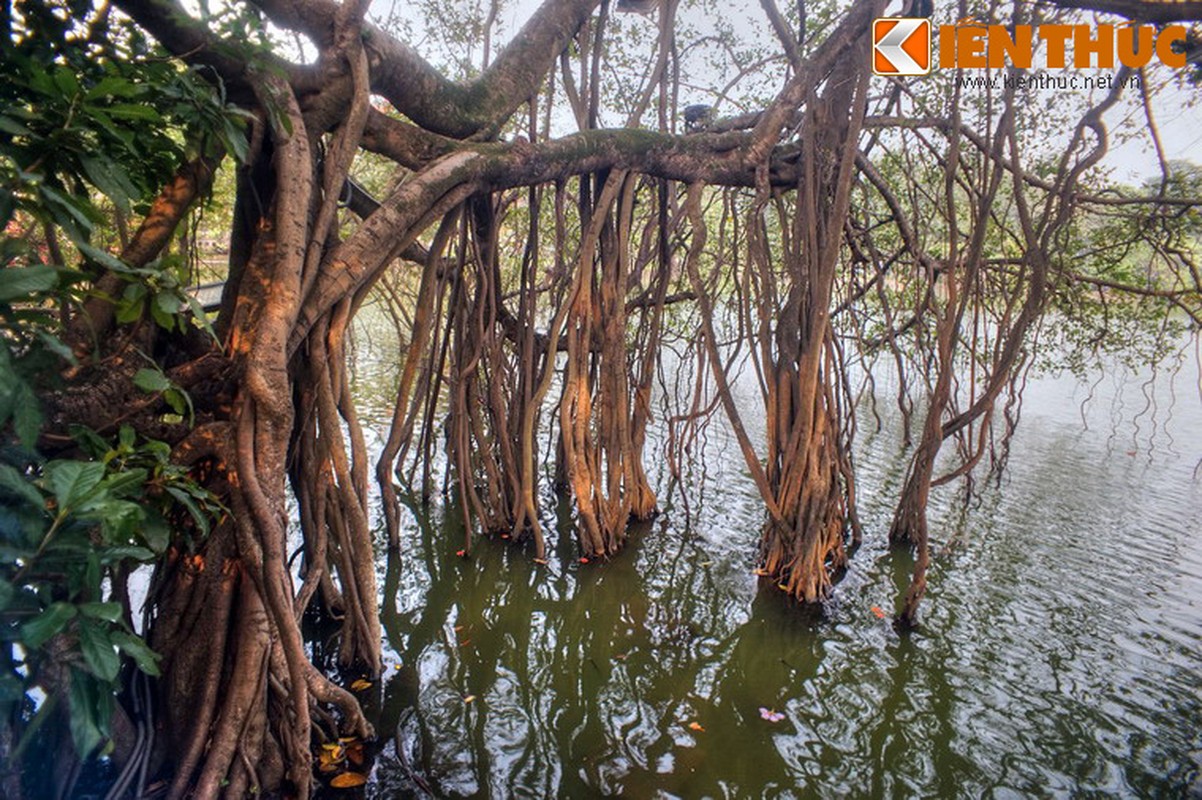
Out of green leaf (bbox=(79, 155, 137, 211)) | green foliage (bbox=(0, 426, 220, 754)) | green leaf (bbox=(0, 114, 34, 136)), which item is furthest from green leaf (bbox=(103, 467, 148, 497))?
green leaf (bbox=(0, 114, 34, 136))

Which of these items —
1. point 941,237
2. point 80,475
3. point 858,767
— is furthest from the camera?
point 941,237

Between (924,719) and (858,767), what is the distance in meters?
0.56

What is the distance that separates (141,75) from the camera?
1.55m

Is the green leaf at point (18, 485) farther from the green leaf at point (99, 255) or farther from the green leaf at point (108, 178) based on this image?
the green leaf at point (108, 178)

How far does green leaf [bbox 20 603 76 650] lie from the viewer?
3.76ft

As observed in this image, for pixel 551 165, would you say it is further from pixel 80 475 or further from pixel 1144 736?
pixel 1144 736

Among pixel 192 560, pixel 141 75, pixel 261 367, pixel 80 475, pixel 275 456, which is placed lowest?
pixel 192 560

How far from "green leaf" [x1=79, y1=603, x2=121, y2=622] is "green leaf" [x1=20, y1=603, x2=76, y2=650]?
1.0 inches

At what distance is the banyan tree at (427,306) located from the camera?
1945 mm

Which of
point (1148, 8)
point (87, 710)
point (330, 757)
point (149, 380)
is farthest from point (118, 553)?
point (1148, 8)

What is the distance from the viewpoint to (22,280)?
3.52 ft

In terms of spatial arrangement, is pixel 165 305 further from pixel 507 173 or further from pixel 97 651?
pixel 507 173

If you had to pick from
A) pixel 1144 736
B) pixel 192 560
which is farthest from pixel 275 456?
pixel 1144 736

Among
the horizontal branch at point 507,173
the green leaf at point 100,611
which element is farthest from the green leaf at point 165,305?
the horizontal branch at point 507,173
